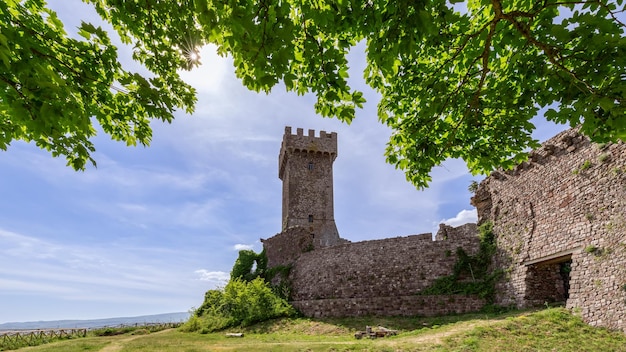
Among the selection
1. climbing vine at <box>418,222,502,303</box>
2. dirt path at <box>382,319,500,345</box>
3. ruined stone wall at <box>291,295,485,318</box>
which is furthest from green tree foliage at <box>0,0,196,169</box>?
climbing vine at <box>418,222,502,303</box>

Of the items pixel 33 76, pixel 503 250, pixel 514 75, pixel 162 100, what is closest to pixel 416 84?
pixel 514 75

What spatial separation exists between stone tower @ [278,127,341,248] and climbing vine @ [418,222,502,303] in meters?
18.8

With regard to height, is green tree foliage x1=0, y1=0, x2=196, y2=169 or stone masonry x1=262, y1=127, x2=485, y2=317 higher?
green tree foliage x1=0, y1=0, x2=196, y2=169

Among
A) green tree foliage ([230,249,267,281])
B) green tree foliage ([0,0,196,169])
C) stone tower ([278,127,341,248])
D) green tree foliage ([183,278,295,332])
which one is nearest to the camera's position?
green tree foliage ([0,0,196,169])

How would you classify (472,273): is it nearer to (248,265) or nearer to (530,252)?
(530,252)

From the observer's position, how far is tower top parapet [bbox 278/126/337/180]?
38.8 meters

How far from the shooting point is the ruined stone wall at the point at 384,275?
16312mm

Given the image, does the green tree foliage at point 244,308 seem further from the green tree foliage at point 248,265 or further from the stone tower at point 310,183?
the stone tower at point 310,183

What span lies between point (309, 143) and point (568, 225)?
29.7 meters

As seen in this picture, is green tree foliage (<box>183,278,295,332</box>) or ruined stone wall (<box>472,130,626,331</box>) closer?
ruined stone wall (<box>472,130,626,331</box>)

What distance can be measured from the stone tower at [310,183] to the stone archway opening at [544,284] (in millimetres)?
23030

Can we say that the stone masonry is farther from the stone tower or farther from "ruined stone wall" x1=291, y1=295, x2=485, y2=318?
the stone tower

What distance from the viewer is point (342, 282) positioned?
67.1 feet

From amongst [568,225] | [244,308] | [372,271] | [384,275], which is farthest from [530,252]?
[244,308]
